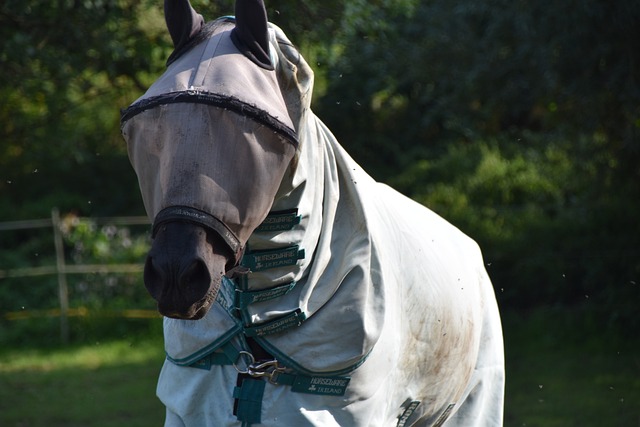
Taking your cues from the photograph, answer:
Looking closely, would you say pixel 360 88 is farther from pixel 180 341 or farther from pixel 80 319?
pixel 180 341

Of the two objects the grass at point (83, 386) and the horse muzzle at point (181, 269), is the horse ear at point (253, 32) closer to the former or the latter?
the horse muzzle at point (181, 269)

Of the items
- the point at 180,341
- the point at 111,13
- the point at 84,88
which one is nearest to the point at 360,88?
the point at 84,88

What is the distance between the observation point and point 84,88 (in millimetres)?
7750

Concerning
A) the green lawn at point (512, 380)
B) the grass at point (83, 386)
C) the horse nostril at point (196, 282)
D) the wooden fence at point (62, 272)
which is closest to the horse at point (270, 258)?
the horse nostril at point (196, 282)

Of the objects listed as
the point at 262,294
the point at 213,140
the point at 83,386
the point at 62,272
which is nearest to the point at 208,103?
the point at 213,140

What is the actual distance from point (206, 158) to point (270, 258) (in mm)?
399

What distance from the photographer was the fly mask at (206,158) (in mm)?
2062

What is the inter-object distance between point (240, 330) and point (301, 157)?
480mm

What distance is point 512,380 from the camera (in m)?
7.84

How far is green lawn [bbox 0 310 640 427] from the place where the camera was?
279 inches

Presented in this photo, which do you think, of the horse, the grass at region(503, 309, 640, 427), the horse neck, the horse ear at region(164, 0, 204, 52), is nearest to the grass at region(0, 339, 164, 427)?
the grass at region(503, 309, 640, 427)

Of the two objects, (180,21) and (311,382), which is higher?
(180,21)

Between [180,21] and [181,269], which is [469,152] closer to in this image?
[180,21]

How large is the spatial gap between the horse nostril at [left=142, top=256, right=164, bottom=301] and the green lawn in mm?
5101
